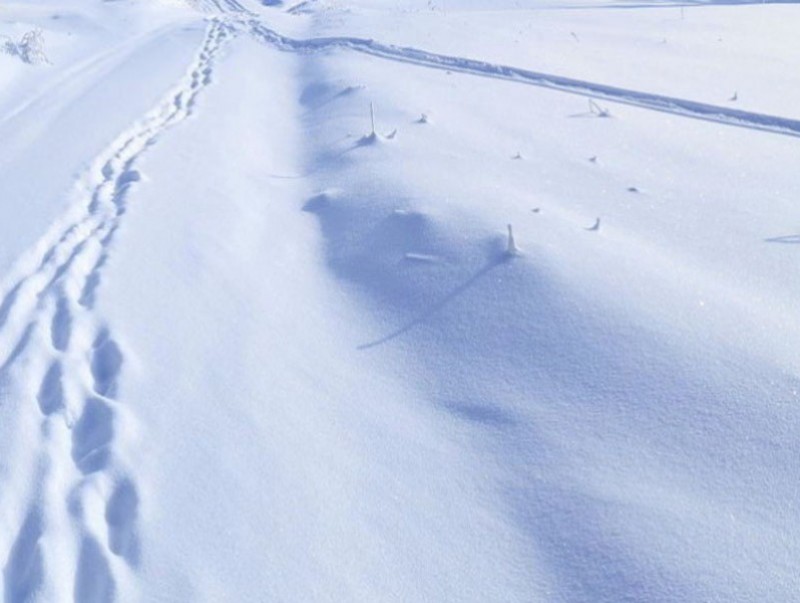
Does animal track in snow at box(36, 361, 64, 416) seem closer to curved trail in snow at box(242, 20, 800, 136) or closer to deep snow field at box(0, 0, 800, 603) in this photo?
deep snow field at box(0, 0, 800, 603)

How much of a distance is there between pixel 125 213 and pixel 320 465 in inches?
141

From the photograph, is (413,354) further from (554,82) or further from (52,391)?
(554,82)

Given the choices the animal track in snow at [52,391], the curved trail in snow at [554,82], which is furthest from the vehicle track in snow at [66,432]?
the curved trail in snow at [554,82]

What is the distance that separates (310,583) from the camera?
10.4 ft

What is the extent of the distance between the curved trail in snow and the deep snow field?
0.07 meters

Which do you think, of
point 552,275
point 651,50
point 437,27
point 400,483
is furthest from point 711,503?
point 437,27

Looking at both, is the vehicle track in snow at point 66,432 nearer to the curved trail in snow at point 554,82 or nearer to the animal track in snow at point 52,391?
the animal track in snow at point 52,391

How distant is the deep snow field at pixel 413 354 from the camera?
326 cm

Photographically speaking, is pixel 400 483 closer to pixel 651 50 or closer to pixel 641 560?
pixel 641 560

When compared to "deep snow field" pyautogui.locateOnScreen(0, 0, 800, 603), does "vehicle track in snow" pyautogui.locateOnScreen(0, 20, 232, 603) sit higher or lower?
higher

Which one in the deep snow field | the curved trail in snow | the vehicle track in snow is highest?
the vehicle track in snow

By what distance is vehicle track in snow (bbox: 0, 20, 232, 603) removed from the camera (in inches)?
128

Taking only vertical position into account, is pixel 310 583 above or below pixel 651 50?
above

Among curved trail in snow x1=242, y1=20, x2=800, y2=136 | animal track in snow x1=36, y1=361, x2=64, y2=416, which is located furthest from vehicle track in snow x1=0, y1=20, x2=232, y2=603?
curved trail in snow x1=242, y1=20, x2=800, y2=136
